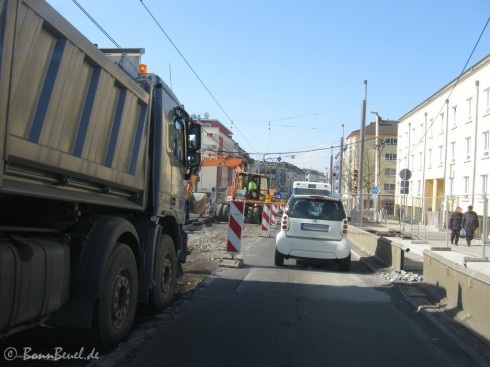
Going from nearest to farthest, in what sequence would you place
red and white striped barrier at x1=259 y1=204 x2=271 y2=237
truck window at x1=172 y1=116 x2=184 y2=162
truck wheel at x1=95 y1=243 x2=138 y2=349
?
truck wheel at x1=95 y1=243 x2=138 y2=349 < truck window at x1=172 y1=116 x2=184 y2=162 < red and white striped barrier at x1=259 y1=204 x2=271 y2=237

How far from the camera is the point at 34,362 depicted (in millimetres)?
4637

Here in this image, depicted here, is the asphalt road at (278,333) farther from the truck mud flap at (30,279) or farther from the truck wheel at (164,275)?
the truck mud flap at (30,279)

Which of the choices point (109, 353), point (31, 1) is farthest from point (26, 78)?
point (109, 353)

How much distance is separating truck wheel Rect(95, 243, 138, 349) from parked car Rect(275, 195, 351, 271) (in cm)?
644

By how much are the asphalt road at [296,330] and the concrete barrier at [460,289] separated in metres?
0.56

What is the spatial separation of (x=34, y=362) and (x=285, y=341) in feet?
8.78

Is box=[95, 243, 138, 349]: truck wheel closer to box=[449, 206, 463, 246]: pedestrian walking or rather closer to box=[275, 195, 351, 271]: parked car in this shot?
box=[275, 195, 351, 271]: parked car

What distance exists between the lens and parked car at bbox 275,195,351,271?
1150cm

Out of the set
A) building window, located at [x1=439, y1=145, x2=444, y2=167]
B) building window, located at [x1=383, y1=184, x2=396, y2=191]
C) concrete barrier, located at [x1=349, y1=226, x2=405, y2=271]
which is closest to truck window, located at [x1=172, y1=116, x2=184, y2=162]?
concrete barrier, located at [x1=349, y1=226, x2=405, y2=271]

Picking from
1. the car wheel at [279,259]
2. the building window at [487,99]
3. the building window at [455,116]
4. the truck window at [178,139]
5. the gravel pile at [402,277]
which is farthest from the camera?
the building window at [455,116]

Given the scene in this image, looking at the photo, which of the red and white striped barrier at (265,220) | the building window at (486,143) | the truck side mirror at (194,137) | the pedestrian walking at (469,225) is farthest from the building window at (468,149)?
the truck side mirror at (194,137)

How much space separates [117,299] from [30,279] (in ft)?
5.15

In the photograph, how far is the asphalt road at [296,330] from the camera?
Result: 5156mm

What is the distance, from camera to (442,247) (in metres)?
16.9
